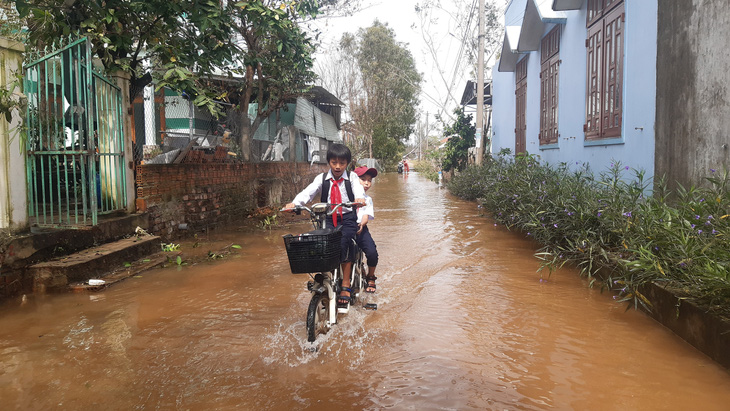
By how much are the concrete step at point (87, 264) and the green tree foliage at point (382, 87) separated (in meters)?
32.4

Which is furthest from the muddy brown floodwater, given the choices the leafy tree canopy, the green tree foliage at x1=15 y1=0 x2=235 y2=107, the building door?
the leafy tree canopy

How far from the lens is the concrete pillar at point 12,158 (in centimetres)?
533

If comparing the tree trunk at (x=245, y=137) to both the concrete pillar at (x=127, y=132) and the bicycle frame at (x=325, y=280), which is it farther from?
the bicycle frame at (x=325, y=280)

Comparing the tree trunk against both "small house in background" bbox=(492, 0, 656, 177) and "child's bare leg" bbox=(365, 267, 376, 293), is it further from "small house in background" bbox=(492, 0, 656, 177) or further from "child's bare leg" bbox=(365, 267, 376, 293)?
"child's bare leg" bbox=(365, 267, 376, 293)

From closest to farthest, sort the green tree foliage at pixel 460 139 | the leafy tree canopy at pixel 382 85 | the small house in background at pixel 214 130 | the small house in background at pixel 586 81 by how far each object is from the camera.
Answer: the small house in background at pixel 586 81 < the small house in background at pixel 214 130 < the green tree foliage at pixel 460 139 < the leafy tree canopy at pixel 382 85

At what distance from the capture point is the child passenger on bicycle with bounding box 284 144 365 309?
4.42 meters

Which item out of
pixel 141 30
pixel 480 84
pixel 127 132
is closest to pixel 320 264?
pixel 127 132

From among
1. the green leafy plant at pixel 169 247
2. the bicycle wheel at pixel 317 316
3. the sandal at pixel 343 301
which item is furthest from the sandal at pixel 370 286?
the green leafy plant at pixel 169 247

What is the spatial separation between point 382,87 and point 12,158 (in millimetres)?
35691

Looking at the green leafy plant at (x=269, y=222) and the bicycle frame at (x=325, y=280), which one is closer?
the bicycle frame at (x=325, y=280)

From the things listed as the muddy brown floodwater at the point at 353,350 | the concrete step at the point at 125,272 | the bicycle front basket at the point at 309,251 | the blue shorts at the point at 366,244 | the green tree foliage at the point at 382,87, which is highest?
the green tree foliage at the point at 382,87

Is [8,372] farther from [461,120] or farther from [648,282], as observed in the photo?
[461,120]

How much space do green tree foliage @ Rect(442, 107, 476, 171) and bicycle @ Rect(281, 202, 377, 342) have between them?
18161mm

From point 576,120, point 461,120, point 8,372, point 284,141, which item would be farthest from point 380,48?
point 8,372
